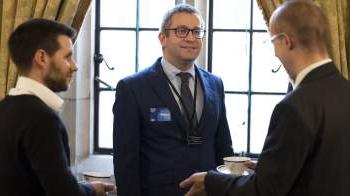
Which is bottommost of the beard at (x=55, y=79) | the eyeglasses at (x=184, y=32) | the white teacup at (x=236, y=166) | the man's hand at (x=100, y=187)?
the man's hand at (x=100, y=187)

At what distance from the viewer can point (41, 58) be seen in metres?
1.81

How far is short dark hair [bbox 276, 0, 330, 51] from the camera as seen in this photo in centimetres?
165

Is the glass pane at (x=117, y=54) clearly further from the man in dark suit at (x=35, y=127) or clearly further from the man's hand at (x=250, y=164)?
the man in dark suit at (x=35, y=127)

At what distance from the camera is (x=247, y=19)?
3.23 meters

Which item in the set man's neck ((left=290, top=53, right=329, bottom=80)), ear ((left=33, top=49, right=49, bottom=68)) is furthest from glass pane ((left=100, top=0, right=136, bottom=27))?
man's neck ((left=290, top=53, right=329, bottom=80))

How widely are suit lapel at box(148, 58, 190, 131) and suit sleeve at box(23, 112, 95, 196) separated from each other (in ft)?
2.23

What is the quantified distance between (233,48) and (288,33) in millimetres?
1598

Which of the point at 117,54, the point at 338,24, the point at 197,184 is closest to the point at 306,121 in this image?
the point at 197,184

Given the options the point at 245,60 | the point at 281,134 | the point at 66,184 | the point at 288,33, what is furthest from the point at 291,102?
the point at 245,60

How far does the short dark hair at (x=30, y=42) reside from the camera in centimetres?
181

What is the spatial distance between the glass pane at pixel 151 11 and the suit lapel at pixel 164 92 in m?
1.00

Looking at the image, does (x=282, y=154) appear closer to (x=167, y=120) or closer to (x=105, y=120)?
(x=167, y=120)

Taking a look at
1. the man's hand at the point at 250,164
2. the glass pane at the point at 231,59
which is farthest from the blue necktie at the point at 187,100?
the glass pane at the point at 231,59

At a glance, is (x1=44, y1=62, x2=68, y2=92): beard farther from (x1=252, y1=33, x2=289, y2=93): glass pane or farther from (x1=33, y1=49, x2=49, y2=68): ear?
(x1=252, y1=33, x2=289, y2=93): glass pane
